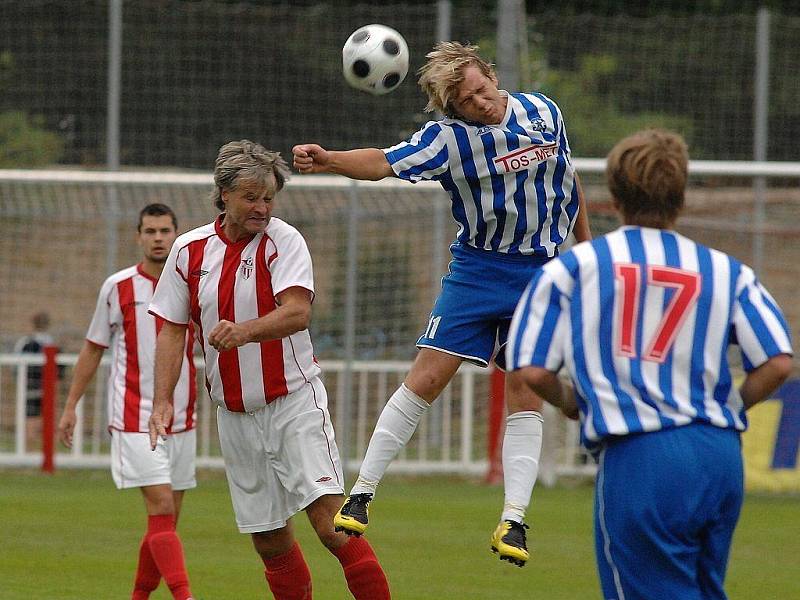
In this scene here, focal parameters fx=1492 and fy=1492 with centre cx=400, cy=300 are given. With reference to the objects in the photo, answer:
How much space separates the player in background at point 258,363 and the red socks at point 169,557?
732 mm

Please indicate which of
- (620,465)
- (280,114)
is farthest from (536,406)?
(280,114)

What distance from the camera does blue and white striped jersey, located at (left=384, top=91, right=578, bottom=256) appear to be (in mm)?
6191

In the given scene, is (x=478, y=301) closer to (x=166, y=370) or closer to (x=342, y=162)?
(x=342, y=162)

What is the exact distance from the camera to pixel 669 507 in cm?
402

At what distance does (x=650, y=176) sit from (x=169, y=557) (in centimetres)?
375

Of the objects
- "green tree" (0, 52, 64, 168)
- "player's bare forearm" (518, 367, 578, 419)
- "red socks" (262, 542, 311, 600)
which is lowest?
"red socks" (262, 542, 311, 600)

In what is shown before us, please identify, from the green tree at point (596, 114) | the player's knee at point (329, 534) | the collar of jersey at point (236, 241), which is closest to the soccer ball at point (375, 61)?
the collar of jersey at point (236, 241)

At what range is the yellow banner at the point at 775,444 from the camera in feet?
42.8

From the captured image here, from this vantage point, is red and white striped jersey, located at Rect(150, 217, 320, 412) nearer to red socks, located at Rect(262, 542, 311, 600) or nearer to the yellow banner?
red socks, located at Rect(262, 542, 311, 600)

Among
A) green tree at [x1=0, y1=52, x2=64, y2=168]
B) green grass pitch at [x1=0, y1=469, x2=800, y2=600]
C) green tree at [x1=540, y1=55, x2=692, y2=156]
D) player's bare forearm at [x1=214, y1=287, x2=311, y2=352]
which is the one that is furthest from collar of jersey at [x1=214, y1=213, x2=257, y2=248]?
green tree at [x1=540, y1=55, x2=692, y2=156]

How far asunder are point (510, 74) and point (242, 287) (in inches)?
327

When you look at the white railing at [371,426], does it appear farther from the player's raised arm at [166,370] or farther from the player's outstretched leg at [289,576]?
the player's raised arm at [166,370]

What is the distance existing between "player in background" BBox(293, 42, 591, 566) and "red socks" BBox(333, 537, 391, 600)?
0.64 feet

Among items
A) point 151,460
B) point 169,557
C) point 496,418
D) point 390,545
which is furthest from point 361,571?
point 496,418
